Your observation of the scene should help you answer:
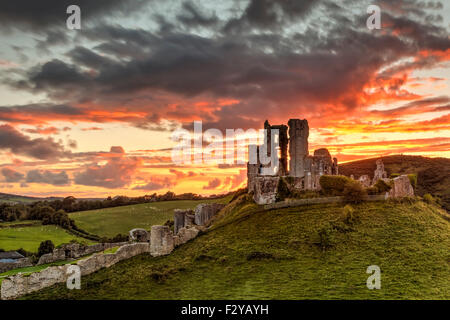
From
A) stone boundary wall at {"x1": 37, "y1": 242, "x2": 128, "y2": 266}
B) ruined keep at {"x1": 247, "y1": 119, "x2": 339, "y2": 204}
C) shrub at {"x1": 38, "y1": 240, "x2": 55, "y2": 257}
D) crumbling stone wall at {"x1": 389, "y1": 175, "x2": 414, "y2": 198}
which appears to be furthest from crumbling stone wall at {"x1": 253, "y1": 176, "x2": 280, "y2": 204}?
shrub at {"x1": 38, "y1": 240, "x2": 55, "y2": 257}

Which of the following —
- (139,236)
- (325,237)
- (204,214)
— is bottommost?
(139,236)

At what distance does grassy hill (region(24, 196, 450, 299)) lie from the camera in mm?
29938

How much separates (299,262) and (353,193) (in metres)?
16.3

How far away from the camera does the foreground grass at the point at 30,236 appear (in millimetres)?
84625

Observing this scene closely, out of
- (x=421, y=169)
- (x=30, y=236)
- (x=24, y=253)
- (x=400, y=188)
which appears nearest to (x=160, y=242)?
(x=400, y=188)

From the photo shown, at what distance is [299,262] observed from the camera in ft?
112

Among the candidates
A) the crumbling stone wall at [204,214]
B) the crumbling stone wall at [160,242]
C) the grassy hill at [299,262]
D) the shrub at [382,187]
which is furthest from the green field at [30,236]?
the shrub at [382,187]

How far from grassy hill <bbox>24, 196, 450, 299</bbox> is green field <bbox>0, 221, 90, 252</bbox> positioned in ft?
185

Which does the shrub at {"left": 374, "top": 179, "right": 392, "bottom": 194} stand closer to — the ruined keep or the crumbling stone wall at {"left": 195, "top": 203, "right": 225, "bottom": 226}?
the ruined keep

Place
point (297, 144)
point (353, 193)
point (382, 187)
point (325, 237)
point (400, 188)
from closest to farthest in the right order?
point (325, 237), point (353, 193), point (382, 187), point (400, 188), point (297, 144)

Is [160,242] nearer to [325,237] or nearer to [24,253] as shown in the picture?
[325,237]

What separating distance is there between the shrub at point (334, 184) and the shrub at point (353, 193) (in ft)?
2.14

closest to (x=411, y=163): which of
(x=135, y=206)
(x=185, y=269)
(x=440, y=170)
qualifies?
(x=440, y=170)

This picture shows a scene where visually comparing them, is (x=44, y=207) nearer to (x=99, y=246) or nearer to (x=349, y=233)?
(x=99, y=246)
